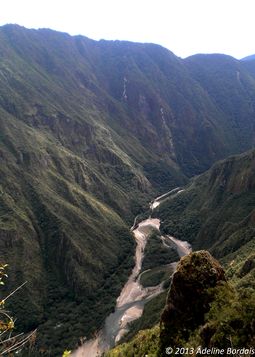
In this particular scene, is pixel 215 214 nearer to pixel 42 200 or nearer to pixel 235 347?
pixel 42 200

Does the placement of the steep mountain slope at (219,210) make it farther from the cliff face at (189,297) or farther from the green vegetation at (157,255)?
the cliff face at (189,297)

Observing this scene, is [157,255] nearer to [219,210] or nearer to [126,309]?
[219,210]

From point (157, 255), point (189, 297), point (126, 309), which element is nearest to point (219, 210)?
point (157, 255)

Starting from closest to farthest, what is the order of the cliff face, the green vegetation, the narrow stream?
1. the cliff face
2. the narrow stream
3. the green vegetation

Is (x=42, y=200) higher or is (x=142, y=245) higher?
(x=42, y=200)

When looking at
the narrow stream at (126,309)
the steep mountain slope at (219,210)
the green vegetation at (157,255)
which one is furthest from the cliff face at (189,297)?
the green vegetation at (157,255)

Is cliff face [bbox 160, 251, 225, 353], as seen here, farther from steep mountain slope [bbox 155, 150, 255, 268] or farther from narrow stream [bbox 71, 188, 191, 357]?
steep mountain slope [bbox 155, 150, 255, 268]

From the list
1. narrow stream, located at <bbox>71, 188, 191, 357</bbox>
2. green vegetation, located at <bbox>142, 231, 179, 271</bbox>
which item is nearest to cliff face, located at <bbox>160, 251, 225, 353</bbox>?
narrow stream, located at <bbox>71, 188, 191, 357</bbox>

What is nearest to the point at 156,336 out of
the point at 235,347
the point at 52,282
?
the point at 235,347
